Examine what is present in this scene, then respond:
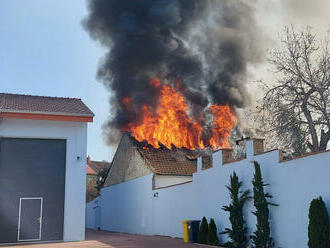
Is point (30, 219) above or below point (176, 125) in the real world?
below

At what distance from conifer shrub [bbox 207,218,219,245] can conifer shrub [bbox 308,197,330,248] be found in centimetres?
596

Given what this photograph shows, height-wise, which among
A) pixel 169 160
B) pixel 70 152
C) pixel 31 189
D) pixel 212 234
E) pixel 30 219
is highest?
pixel 169 160

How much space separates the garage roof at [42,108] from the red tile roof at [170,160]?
616 cm

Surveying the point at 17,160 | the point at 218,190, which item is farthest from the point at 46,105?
the point at 218,190

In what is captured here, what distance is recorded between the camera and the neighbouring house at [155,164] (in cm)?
2531

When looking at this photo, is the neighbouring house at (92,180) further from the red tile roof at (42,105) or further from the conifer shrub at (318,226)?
the conifer shrub at (318,226)

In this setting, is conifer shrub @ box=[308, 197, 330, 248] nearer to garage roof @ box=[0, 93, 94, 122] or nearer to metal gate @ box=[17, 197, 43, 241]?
garage roof @ box=[0, 93, 94, 122]

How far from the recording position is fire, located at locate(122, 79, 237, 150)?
29.9 metres

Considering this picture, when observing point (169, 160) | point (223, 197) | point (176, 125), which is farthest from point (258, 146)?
point (176, 125)

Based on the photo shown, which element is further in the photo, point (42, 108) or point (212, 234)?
point (42, 108)

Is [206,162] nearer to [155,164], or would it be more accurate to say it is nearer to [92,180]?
[155,164]

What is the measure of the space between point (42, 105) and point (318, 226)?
15426 millimetres

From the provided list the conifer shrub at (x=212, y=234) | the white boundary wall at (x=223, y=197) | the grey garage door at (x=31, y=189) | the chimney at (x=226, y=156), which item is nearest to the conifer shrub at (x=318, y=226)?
the white boundary wall at (x=223, y=197)

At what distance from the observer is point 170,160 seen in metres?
27.0
